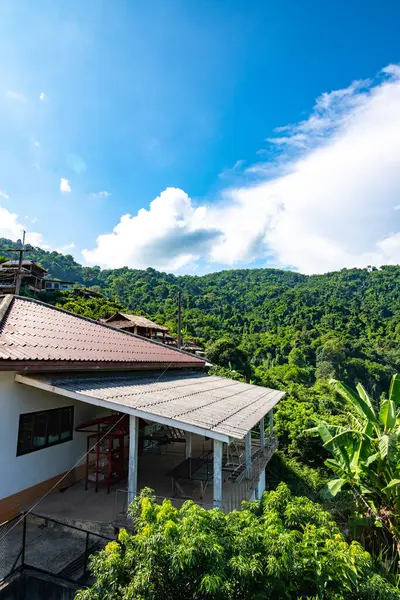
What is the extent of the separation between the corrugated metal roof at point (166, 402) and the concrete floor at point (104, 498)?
1.80m

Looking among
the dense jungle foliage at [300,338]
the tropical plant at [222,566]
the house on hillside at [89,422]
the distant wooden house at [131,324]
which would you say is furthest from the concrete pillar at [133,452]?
the distant wooden house at [131,324]

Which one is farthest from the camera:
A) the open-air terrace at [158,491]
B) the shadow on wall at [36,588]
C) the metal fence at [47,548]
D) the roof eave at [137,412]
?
the open-air terrace at [158,491]

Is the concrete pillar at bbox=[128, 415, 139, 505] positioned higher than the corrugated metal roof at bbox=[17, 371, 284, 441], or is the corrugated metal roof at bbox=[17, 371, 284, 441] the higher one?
the corrugated metal roof at bbox=[17, 371, 284, 441]

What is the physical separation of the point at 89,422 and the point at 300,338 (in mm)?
72190

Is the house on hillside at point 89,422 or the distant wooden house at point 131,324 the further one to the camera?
the distant wooden house at point 131,324

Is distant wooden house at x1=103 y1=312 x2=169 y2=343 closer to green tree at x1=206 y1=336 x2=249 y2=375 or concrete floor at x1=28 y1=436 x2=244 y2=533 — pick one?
green tree at x1=206 y1=336 x2=249 y2=375

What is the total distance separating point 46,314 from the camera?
1147cm

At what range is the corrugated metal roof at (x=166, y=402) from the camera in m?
6.37

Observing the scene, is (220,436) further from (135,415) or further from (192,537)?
(192,537)

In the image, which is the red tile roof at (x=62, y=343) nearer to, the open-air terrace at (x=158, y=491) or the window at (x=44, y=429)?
the window at (x=44, y=429)

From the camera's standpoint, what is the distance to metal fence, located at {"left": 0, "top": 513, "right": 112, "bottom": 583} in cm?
560

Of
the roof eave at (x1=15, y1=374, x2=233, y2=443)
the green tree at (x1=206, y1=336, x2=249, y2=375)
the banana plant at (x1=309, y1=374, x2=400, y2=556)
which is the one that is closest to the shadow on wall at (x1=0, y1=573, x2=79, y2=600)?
the roof eave at (x1=15, y1=374, x2=233, y2=443)

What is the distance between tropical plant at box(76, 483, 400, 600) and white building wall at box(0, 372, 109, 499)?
403 cm

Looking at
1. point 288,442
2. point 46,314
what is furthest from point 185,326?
point 46,314
